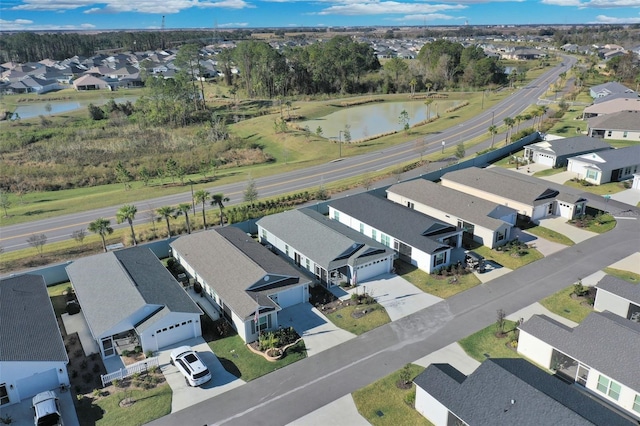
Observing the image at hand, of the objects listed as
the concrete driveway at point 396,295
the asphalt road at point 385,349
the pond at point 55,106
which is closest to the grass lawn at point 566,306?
the asphalt road at point 385,349

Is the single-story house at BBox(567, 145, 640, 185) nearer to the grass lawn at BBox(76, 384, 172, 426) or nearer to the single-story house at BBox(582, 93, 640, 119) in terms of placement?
the single-story house at BBox(582, 93, 640, 119)

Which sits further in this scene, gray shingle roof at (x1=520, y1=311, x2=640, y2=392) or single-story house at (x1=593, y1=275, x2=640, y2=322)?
single-story house at (x1=593, y1=275, x2=640, y2=322)

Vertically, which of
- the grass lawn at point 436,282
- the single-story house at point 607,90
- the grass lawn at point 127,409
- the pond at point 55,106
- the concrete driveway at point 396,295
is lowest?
the grass lawn at point 127,409

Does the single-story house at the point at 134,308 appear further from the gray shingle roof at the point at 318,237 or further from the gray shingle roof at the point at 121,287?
the gray shingle roof at the point at 318,237

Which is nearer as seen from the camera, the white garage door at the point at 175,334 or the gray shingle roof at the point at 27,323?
the gray shingle roof at the point at 27,323

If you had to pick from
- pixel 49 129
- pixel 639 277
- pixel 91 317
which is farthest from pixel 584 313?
pixel 49 129

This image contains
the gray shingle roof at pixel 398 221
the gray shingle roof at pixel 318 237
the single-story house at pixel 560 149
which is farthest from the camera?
the single-story house at pixel 560 149

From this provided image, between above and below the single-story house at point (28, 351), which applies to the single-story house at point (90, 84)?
above

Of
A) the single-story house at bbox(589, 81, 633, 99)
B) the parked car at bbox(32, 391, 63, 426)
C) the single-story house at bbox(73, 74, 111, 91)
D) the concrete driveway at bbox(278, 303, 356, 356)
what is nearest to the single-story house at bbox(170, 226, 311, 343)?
the concrete driveway at bbox(278, 303, 356, 356)
